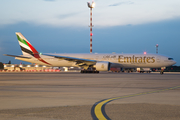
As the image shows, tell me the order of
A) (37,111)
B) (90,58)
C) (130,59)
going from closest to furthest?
(37,111), (130,59), (90,58)

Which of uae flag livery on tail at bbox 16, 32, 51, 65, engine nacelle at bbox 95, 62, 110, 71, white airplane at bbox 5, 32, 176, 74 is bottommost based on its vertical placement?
engine nacelle at bbox 95, 62, 110, 71

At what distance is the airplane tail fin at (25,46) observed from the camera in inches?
1963

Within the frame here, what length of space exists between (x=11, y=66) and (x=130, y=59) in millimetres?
50775

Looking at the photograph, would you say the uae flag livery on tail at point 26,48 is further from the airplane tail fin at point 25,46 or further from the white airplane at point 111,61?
the white airplane at point 111,61

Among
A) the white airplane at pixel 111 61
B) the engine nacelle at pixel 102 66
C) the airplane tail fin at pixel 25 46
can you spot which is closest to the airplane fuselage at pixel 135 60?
the white airplane at pixel 111 61

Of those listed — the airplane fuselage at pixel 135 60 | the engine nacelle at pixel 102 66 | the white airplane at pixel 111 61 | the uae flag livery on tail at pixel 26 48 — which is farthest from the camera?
the uae flag livery on tail at pixel 26 48

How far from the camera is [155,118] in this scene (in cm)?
598

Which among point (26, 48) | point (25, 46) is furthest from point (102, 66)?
point (25, 46)

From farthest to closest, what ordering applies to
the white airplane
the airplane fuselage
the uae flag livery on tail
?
1. the uae flag livery on tail
2. the airplane fuselage
3. the white airplane

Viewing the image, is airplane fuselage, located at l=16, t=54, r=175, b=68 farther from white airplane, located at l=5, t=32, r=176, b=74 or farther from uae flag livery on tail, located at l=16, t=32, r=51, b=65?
uae flag livery on tail, located at l=16, t=32, r=51, b=65

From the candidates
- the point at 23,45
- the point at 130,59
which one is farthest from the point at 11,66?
the point at 130,59

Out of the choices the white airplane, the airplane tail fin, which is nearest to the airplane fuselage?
the white airplane

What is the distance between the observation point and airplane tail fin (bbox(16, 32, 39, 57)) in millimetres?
49859

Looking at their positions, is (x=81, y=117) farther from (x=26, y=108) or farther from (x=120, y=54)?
(x=120, y=54)
